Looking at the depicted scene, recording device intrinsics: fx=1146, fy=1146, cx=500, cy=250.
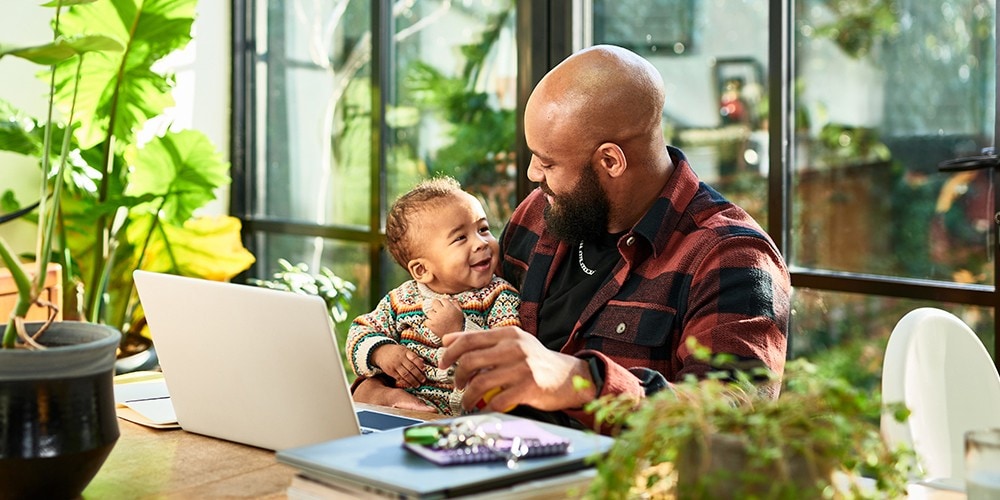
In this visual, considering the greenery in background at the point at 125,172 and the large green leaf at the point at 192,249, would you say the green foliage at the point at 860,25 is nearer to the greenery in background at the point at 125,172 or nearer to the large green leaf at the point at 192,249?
the greenery in background at the point at 125,172

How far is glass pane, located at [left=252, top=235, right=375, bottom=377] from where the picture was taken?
402 cm

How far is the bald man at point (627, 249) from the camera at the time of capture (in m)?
1.92

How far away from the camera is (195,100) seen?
4191 mm

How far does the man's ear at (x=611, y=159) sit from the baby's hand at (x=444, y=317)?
0.40 metres

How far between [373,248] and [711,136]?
1342 mm

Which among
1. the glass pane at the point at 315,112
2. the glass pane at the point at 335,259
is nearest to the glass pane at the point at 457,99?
the glass pane at the point at 315,112

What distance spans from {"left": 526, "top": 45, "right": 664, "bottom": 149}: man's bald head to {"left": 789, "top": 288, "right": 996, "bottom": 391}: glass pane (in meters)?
0.86

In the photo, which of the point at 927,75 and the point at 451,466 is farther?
the point at 927,75

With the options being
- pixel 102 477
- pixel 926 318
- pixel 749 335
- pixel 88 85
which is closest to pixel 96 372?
pixel 102 477

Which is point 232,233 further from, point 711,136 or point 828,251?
point 828,251

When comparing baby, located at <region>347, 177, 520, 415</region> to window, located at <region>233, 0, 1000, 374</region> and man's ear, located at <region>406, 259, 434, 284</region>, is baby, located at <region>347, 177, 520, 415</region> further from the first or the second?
window, located at <region>233, 0, 1000, 374</region>

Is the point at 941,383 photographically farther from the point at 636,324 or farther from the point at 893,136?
the point at 893,136

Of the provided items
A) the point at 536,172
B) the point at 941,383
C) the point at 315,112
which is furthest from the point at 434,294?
the point at 315,112

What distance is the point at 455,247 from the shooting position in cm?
219
